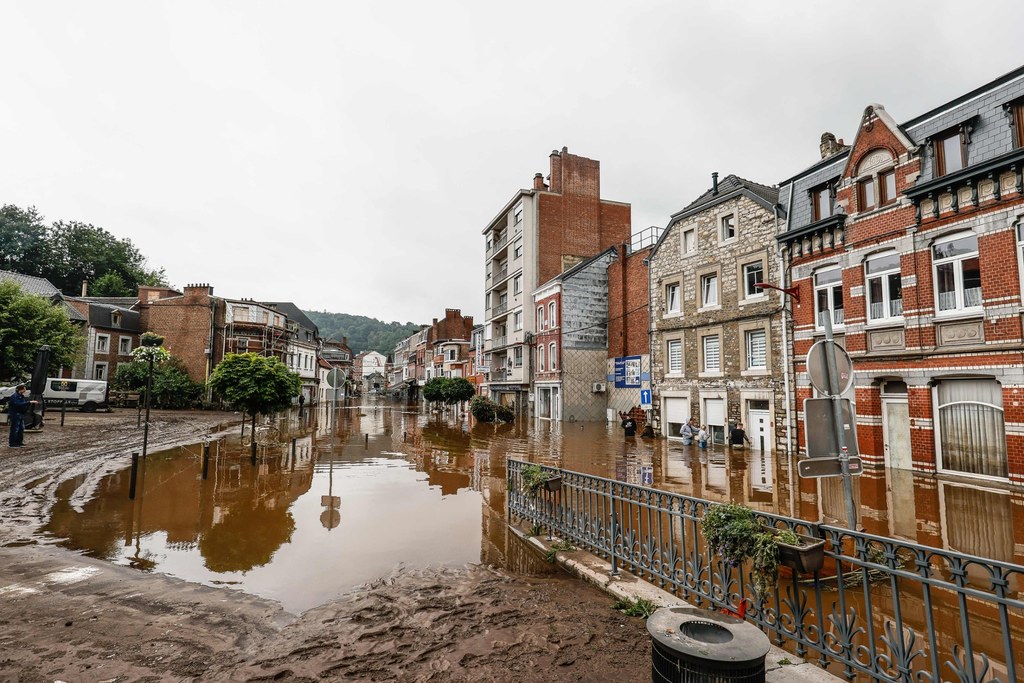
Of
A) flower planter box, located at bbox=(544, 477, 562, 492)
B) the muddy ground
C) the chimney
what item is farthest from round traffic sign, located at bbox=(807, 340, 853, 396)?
the chimney

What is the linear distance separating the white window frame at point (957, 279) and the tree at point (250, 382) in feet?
69.7

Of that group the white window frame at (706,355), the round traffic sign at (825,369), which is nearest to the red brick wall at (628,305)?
the white window frame at (706,355)

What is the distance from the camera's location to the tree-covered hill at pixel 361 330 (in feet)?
509

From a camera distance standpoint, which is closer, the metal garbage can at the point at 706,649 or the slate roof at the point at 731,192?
the metal garbage can at the point at 706,649

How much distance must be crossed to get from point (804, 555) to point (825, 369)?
5.84 ft

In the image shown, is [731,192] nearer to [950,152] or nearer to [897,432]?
[950,152]

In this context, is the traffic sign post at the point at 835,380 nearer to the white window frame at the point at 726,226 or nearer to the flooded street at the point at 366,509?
the flooded street at the point at 366,509

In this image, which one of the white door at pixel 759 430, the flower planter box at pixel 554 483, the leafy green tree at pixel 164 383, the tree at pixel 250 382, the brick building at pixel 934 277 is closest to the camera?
the flower planter box at pixel 554 483

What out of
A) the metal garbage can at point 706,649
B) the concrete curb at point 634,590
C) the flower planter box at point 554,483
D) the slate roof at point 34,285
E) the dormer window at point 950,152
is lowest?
the concrete curb at point 634,590

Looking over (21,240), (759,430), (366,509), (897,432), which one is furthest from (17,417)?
(21,240)

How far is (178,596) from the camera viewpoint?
234 inches

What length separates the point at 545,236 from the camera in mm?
37344

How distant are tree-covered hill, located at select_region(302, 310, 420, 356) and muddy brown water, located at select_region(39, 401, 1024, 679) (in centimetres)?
13516

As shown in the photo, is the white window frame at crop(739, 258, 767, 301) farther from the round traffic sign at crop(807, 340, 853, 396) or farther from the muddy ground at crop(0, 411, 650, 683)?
the muddy ground at crop(0, 411, 650, 683)
